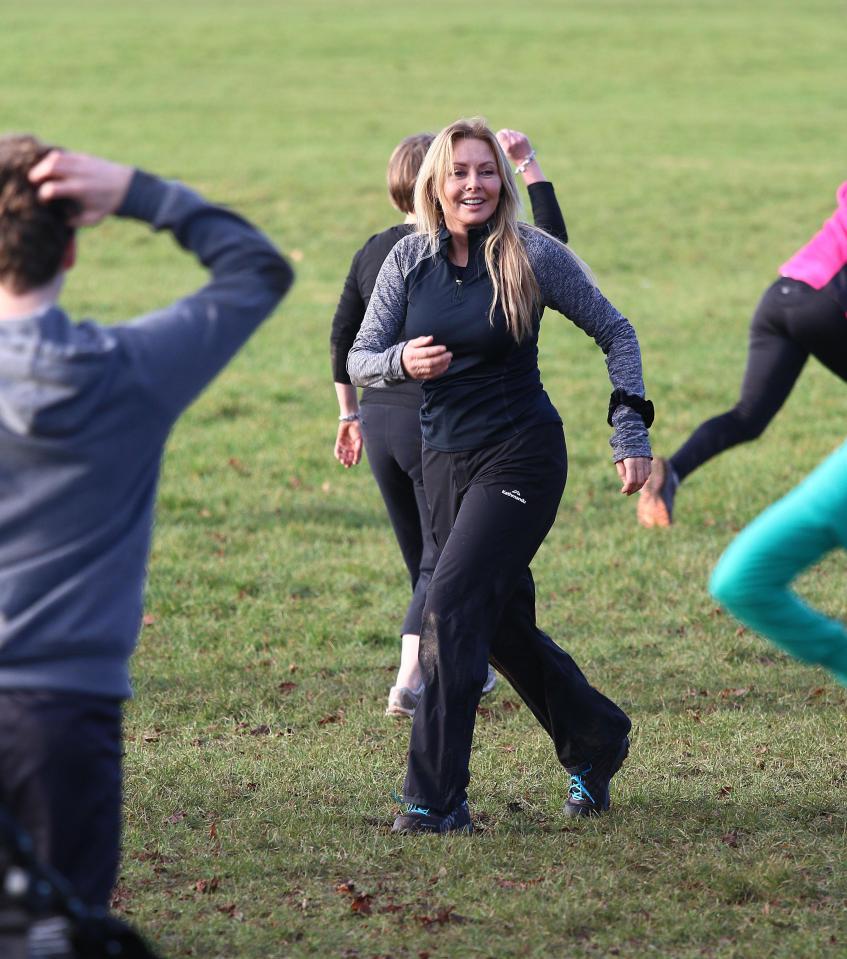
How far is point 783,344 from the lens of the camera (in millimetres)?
8727

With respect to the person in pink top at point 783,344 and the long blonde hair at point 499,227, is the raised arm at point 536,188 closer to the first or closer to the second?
the long blonde hair at point 499,227

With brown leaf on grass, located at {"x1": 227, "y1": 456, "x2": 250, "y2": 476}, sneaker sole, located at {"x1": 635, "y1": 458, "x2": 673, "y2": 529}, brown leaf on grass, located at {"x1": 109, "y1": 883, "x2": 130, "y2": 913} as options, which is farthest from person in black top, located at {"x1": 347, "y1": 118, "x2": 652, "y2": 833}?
brown leaf on grass, located at {"x1": 227, "y1": 456, "x2": 250, "y2": 476}

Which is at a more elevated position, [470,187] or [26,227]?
[470,187]

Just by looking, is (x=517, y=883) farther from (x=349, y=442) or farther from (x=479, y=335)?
(x=349, y=442)

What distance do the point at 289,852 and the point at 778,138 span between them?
27.8m

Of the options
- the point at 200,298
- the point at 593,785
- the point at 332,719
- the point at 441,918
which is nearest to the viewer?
the point at 200,298

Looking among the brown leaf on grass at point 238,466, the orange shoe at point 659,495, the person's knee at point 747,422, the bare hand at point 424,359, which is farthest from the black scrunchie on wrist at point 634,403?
the brown leaf on grass at point 238,466

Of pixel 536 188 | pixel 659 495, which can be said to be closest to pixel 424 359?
pixel 536 188

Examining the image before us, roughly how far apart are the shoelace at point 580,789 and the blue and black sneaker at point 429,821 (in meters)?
0.49

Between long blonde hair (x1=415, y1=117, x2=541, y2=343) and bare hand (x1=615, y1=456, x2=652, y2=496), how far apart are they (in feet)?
1.88

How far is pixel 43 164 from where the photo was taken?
312 centimetres

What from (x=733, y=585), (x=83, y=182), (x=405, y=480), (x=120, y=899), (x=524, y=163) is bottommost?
(x=120, y=899)

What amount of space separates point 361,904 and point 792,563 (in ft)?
7.63

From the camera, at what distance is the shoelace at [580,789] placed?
5777 millimetres
